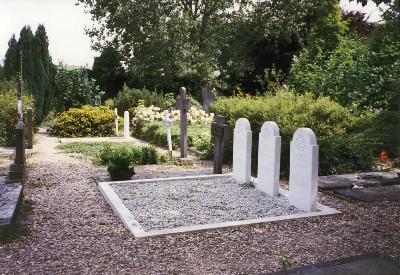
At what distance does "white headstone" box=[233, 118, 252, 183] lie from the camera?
7977mm

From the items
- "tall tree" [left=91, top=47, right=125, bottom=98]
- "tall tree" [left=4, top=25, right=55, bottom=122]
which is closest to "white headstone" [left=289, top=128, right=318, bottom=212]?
"tall tree" [left=4, top=25, right=55, bottom=122]

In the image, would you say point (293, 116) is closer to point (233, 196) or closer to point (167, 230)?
point (233, 196)

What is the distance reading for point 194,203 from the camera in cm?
700

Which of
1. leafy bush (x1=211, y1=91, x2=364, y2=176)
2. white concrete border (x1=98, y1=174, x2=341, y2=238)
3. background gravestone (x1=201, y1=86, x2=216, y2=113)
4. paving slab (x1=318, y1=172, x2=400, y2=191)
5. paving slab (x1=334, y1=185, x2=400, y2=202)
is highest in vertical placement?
background gravestone (x1=201, y1=86, x2=216, y2=113)

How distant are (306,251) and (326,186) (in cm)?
312

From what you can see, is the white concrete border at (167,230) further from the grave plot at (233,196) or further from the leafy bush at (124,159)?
the leafy bush at (124,159)

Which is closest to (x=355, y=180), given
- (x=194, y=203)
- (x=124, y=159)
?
(x=194, y=203)

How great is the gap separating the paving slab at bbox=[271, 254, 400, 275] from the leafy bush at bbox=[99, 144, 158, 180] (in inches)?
189

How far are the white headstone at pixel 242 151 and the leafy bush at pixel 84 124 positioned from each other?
30.6ft

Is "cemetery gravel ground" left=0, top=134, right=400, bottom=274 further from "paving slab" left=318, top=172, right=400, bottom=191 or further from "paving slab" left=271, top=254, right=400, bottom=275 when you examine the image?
"paving slab" left=318, top=172, right=400, bottom=191

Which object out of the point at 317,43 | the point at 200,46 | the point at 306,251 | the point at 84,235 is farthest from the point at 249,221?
the point at 200,46

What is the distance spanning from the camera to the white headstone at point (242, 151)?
798 cm

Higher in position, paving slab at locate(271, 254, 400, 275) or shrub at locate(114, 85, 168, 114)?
shrub at locate(114, 85, 168, 114)

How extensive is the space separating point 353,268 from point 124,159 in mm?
5148
